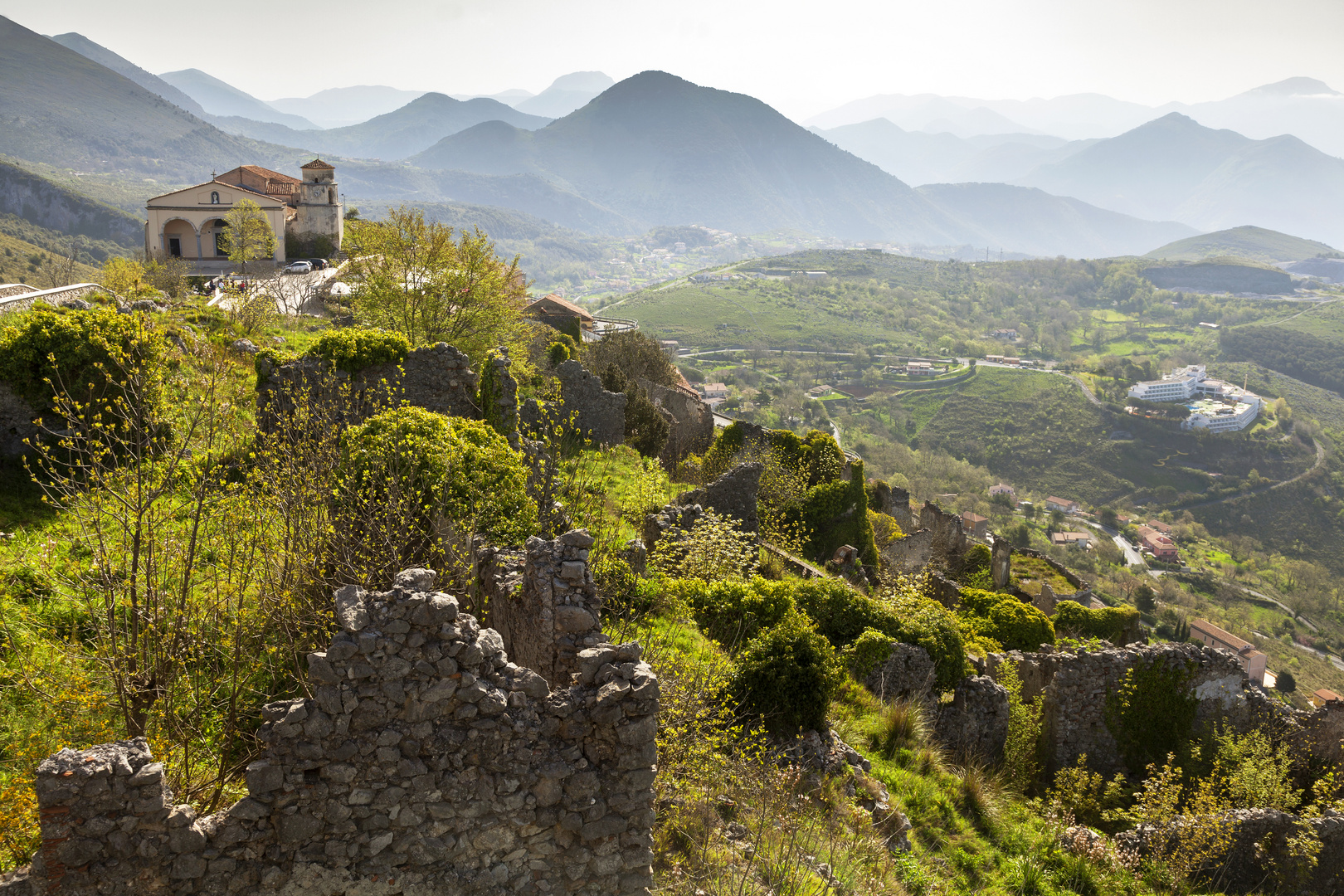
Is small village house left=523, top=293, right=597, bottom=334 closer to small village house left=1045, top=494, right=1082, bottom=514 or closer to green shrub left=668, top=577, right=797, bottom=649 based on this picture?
green shrub left=668, top=577, right=797, bottom=649

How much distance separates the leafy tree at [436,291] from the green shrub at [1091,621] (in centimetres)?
1769

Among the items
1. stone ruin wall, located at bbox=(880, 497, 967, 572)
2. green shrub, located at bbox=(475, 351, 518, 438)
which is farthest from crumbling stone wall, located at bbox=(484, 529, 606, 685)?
stone ruin wall, located at bbox=(880, 497, 967, 572)

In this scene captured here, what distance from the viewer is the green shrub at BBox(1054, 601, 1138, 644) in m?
22.5

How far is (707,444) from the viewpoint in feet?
87.1

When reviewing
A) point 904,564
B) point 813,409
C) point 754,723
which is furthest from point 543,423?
point 813,409

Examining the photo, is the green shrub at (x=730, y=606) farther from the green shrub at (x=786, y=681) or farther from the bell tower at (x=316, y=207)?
the bell tower at (x=316, y=207)

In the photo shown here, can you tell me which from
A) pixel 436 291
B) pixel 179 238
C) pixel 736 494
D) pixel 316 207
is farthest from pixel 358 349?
pixel 179 238

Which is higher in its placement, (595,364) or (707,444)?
(595,364)

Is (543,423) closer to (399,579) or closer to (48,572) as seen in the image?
(48,572)

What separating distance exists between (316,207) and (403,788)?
5147 cm

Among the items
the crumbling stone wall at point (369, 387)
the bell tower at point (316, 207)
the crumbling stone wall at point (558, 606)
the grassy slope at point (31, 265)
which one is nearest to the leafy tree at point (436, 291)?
the crumbling stone wall at point (369, 387)

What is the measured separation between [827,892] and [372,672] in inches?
170

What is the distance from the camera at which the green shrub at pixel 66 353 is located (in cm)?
1093

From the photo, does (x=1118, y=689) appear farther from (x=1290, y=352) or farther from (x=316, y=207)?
(x=1290, y=352)
